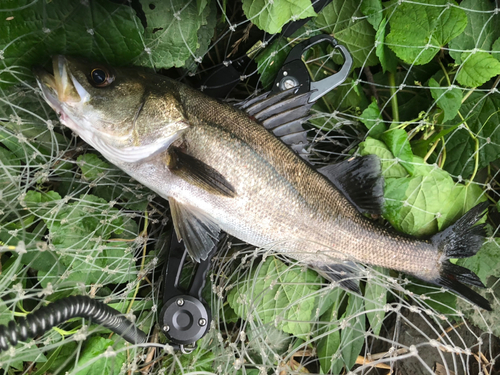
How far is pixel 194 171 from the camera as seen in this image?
46.0 inches

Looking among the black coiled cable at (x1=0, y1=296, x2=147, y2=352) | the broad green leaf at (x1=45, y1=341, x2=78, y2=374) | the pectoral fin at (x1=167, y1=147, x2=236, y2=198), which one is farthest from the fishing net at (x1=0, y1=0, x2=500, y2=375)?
the pectoral fin at (x1=167, y1=147, x2=236, y2=198)

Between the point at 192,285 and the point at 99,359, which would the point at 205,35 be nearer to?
the point at 192,285

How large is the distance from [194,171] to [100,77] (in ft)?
1.34

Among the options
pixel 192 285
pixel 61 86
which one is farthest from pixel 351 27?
pixel 192 285

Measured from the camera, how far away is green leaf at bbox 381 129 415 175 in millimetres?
1447

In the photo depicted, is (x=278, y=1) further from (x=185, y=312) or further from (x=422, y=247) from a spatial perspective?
(x=185, y=312)

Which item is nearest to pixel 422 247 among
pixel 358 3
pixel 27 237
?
pixel 358 3

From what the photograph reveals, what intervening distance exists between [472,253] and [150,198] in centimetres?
131

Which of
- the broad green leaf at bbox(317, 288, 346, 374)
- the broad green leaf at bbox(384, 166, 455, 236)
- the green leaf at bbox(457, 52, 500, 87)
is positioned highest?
the green leaf at bbox(457, 52, 500, 87)

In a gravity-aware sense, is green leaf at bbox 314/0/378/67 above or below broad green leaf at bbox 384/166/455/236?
above

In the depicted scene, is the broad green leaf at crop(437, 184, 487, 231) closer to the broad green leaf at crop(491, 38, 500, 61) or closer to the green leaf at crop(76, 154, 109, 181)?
the broad green leaf at crop(491, 38, 500, 61)

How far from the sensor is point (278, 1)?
128 centimetres

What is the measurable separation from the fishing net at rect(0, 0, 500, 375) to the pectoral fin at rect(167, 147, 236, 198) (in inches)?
12.2

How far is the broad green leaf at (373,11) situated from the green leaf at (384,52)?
24 mm
